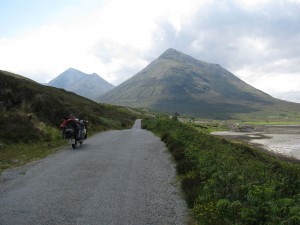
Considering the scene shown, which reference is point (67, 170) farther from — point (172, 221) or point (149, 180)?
point (172, 221)

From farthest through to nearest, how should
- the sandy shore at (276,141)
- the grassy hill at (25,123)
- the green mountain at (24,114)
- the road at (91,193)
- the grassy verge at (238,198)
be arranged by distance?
the sandy shore at (276,141) < the green mountain at (24,114) < the grassy hill at (25,123) < the road at (91,193) < the grassy verge at (238,198)

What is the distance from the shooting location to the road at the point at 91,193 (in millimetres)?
8969

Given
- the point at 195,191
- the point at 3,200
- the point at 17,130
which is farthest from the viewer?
the point at 17,130

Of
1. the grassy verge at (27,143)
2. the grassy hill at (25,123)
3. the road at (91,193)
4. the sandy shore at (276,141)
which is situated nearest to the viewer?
the road at (91,193)

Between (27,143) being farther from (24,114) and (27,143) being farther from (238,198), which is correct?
(238,198)

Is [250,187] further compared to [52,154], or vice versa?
[52,154]

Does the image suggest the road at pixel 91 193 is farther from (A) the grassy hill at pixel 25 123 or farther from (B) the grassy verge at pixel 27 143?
(A) the grassy hill at pixel 25 123

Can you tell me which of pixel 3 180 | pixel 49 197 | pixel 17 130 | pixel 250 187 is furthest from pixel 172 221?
pixel 17 130

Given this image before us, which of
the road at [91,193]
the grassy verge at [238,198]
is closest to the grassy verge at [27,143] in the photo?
the road at [91,193]

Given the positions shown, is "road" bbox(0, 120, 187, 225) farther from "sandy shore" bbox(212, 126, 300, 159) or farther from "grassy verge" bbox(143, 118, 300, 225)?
"sandy shore" bbox(212, 126, 300, 159)

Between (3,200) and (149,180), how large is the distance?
5353 millimetres

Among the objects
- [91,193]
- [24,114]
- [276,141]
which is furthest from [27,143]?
[276,141]

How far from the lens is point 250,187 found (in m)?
9.15

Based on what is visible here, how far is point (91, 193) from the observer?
11148 mm
